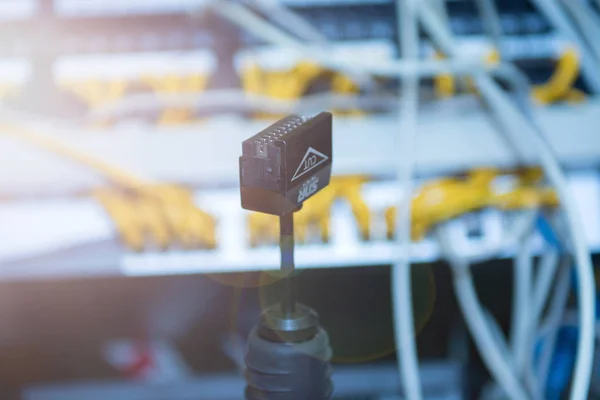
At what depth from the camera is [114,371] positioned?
2.02 ft

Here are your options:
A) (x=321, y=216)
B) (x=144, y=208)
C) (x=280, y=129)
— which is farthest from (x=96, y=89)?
(x=280, y=129)

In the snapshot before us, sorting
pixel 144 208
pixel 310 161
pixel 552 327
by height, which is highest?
pixel 310 161

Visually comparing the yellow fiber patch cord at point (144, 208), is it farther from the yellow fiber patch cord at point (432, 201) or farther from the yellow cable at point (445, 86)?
the yellow cable at point (445, 86)

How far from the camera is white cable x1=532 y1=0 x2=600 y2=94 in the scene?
0.46 m

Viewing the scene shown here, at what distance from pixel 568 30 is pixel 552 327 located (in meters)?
0.25

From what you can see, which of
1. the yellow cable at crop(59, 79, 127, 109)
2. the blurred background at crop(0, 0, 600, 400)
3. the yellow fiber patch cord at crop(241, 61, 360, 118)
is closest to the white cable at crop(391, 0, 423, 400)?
the blurred background at crop(0, 0, 600, 400)

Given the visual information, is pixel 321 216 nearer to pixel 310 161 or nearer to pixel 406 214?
pixel 406 214

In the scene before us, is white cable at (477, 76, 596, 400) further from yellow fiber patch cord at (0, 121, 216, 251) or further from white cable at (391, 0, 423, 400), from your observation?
yellow fiber patch cord at (0, 121, 216, 251)

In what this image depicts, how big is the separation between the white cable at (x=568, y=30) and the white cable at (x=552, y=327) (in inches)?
6.5

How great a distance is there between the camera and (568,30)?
47cm

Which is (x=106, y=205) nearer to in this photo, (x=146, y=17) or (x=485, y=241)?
(x=146, y=17)

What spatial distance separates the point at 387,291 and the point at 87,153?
0.31 meters

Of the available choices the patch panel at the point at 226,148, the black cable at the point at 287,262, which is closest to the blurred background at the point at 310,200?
the patch panel at the point at 226,148

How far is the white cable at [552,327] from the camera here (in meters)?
0.48
